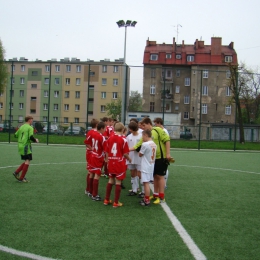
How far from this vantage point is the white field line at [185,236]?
4317 mm

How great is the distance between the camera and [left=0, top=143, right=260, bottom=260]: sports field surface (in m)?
4.37

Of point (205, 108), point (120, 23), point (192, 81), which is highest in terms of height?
point (120, 23)

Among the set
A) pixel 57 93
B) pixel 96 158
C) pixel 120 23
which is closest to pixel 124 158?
pixel 96 158

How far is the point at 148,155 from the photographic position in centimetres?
690

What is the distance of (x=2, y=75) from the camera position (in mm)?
49250

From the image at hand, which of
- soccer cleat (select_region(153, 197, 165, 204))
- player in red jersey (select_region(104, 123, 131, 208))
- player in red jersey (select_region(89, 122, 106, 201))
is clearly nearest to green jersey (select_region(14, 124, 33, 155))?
player in red jersey (select_region(89, 122, 106, 201))

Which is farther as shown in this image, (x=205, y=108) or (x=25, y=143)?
(x=205, y=108)

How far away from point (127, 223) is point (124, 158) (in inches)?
64.6

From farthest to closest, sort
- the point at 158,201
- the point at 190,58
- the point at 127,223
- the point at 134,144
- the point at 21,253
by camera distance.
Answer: the point at 190,58 → the point at 134,144 → the point at 158,201 → the point at 127,223 → the point at 21,253

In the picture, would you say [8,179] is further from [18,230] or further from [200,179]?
[200,179]

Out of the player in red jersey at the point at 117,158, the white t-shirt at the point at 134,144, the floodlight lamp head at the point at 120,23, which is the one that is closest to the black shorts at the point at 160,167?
the player in red jersey at the point at 117,158

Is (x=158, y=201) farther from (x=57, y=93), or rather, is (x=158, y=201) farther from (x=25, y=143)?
(x=57, y=93)

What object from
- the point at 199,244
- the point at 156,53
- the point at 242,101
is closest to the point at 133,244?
the point at 199,244

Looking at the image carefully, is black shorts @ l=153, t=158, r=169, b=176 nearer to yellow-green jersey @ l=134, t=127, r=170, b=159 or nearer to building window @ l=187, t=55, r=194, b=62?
yellow-green jersey @ l=134, t=127, r=170, b=159
